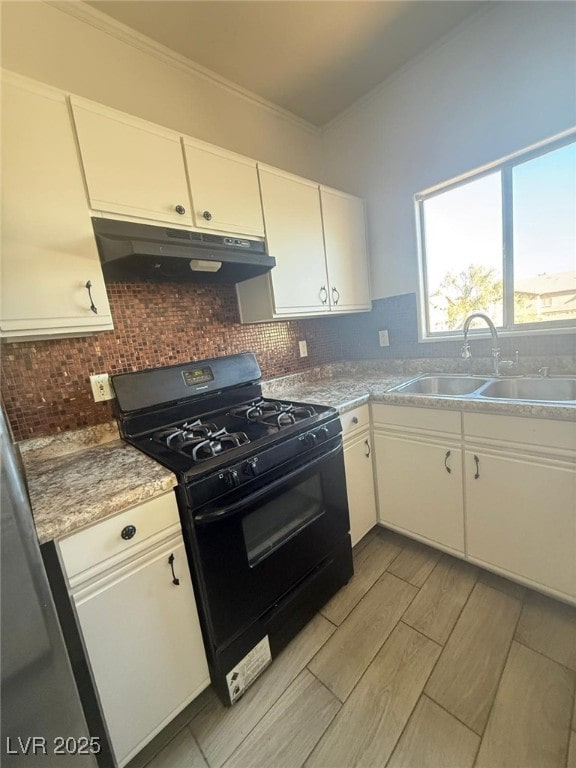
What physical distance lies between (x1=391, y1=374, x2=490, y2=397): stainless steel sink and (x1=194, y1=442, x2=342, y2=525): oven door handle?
0.78 metres

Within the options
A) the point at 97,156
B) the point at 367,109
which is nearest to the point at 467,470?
the point at 97,156

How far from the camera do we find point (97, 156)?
1.13m

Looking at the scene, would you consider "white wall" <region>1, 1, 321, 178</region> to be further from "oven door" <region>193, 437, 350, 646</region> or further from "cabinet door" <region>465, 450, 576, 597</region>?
"cabinet door" <region>465, 450, 576, 597</region>

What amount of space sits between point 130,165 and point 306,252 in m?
0.97

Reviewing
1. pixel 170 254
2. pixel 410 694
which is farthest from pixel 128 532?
pixel 410 694

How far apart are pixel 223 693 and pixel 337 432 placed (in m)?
1.06

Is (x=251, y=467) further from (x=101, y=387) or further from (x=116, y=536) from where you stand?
(x=101, y=387)

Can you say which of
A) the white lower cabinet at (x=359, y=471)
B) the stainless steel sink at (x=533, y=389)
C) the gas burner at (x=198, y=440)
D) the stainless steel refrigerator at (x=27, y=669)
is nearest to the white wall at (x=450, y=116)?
the stainless steel sink at (x=533, y=389)

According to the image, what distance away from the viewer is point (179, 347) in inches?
65.3

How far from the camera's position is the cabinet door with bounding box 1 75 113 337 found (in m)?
0.98

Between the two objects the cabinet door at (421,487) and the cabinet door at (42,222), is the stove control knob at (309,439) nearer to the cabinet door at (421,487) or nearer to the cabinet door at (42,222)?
the cabinet door at (421,487)

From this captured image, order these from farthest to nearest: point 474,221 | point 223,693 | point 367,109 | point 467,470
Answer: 1. point 367,109
2. point 474,221
3. point 467,470
4. point 223,693

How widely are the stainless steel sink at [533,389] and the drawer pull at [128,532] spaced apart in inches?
61.8

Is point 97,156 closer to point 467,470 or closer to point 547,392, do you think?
point 467,470
